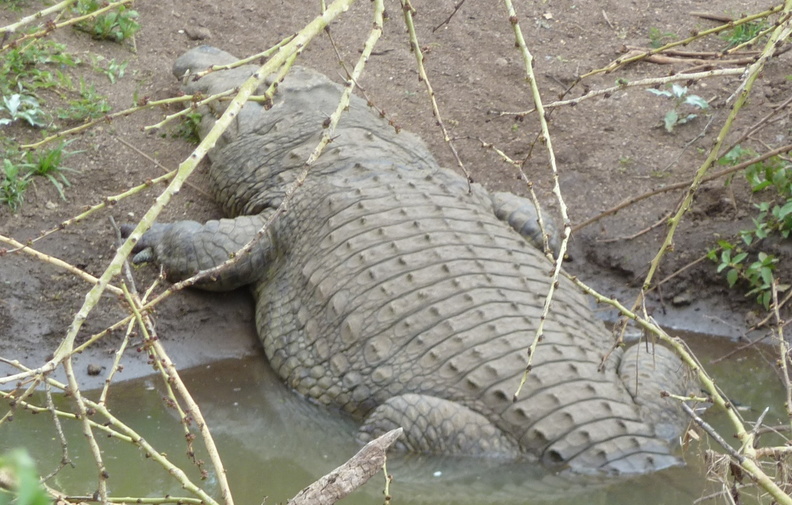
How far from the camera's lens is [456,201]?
553 cm

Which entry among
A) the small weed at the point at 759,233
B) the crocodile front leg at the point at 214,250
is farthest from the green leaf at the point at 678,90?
the crocodile front leg at the point at 214,250

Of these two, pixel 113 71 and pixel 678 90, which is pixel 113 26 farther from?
pixel 678 90

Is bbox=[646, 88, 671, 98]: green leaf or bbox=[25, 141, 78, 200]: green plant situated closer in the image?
bbox=[25, 141, 78, 200]: green plant

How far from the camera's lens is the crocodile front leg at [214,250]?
18.0 feet

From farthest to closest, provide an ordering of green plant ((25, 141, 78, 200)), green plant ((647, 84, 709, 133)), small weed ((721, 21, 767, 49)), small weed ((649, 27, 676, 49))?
small weed ((649, 27, 676, 49)), small weed ((721, 21, 767, 49)), green plant ((647, 84, 709, 133)), green plant ((25, 141, 78, 200))

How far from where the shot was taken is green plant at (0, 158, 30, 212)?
5680 millimetres

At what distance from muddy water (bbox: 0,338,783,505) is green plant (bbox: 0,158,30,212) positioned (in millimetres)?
1411

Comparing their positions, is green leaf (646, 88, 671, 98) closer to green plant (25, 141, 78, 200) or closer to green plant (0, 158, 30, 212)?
green plant (25, 141, 78, 200)

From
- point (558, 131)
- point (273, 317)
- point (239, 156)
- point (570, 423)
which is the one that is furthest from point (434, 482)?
point (558, 131)

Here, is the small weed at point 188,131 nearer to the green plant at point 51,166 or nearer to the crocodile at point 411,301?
the crocodile at point 411,301

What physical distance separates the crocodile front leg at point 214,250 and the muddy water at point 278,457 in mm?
581

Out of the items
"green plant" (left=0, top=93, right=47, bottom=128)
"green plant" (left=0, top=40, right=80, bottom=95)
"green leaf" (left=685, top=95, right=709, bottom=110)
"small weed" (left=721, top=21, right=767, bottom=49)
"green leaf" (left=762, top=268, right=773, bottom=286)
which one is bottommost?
"green leaf" (left=762, top=268, right=773, bottom=286)

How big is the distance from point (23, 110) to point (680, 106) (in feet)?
15.3

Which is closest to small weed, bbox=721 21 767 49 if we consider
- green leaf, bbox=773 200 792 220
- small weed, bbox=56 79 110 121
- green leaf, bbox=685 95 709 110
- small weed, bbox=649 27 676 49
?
small weed, bbox=649 27 676 49
